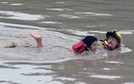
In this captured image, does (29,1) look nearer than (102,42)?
No

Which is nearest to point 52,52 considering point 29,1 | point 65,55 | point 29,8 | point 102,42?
point 65,55

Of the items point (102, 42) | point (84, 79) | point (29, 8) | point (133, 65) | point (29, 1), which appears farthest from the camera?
point (29, 1)

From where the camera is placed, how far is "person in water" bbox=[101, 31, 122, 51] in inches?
374

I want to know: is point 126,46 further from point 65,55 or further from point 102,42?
point 65,55

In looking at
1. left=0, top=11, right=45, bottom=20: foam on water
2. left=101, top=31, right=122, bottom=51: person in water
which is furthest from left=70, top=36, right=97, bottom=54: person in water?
left=0, top=11, right=45, bottom=20: foam on water

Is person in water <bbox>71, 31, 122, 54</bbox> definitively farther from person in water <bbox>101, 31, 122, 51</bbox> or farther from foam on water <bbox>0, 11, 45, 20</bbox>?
foam on water <bbox>0, 11, 45, 20</bbox>

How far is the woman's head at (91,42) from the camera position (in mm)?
9086

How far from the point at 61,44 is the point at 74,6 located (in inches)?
217

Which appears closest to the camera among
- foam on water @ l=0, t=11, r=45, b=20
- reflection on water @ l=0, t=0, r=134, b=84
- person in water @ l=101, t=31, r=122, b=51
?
reflection on water @ l=0, t=0, r=134, b=84

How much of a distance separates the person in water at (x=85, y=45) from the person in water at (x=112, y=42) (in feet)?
1.83

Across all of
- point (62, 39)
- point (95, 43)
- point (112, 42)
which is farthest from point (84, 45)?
point (62, 39)

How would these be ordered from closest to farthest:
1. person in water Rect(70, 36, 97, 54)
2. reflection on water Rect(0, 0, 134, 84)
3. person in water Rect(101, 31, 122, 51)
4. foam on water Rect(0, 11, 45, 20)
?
reflection on water Rect(0, 0, 134, 84) → person in water Rect(70, 36, 97, 54) → person in water Rect(101, 31, 122, 51) → foam on water Rect(0, 11, 45, 20)

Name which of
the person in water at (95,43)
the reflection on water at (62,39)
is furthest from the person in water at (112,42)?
the reflection on water at (62,39)

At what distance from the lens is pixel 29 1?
16359 millimetres
